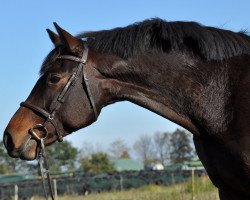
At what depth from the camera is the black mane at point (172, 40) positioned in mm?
5023

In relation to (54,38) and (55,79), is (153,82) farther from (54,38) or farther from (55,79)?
(54,38)

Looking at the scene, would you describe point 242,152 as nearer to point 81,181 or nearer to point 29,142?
point 29,142

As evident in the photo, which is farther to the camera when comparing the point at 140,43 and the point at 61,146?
the point at 61,146

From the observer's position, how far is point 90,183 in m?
28.3

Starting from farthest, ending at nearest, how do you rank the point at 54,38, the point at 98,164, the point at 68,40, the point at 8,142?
the point at 98,164 → the point at 54,38 → the point at 68,40 → the point at 8,142

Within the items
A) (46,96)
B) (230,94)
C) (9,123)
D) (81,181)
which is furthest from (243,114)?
(81,181)

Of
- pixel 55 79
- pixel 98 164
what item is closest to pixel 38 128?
pixel 55 79

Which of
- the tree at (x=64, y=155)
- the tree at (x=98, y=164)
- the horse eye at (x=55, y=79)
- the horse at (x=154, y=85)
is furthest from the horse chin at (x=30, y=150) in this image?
the tree at (x=64, y=155)

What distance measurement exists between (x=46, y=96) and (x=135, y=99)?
0.89 metres

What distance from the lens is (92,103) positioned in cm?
490

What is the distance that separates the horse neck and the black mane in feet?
0.32

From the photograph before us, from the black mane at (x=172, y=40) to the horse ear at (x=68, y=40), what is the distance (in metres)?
0.18

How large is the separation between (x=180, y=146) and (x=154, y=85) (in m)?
81.9

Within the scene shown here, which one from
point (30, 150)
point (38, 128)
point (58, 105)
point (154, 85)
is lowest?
point (30, 150)
